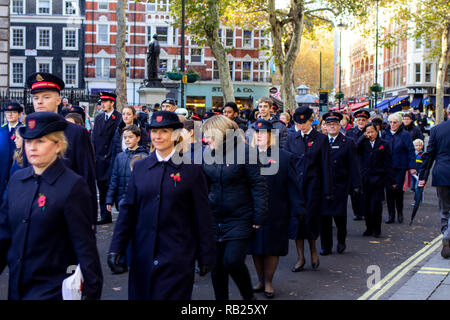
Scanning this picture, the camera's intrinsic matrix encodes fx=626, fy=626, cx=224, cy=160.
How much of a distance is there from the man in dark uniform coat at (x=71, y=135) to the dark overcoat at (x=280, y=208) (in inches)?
77.3

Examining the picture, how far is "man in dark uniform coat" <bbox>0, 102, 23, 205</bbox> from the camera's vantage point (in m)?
8.17

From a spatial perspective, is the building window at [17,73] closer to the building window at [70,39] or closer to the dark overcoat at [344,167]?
the building window at [70,39]

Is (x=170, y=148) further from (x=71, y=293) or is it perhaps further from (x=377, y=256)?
(x=377, y=256)

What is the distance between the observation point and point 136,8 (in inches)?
2395

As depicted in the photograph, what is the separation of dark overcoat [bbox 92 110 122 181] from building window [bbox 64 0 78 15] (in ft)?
170

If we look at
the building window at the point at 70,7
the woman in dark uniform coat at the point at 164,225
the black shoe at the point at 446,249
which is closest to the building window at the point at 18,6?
the building window at the point at 70,7

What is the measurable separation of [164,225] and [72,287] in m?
1.10

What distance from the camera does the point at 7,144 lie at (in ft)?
27.9

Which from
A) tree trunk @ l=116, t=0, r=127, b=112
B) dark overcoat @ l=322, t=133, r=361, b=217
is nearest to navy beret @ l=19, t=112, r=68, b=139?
dark overcoat @ l=322, t=133, r=361, b=217

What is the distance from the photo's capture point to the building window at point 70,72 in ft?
194

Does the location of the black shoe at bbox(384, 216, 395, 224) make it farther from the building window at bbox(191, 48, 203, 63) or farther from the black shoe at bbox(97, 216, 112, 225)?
the building window at bbox(191, 48, 203, 63)

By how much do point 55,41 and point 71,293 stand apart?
5888 cm

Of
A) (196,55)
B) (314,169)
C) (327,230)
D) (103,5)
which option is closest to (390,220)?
(327,230)

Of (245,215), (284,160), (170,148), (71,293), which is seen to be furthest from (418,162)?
(71,293)
